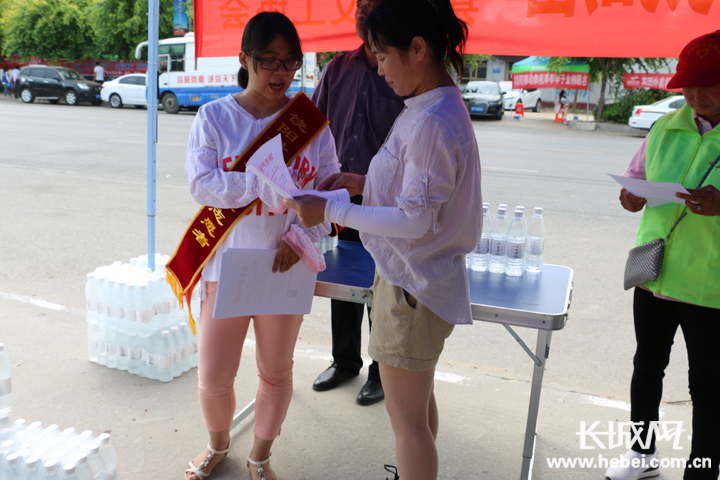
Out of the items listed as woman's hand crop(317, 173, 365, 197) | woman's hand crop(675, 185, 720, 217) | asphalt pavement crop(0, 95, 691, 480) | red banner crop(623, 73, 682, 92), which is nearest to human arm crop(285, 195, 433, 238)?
asphalt pavement crop(0, 95, 691, 480)

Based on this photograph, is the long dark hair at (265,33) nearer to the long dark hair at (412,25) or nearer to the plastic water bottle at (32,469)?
the long dark hair at (412,25)

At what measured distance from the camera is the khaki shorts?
5.25 ft

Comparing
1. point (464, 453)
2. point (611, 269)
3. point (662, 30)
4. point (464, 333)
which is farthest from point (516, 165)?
point (464, 453)

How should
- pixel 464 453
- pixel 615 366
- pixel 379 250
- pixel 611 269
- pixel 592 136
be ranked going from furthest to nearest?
pixel 592 136 → pixel 611 269 → pixel 615 366 → pixel 464 453 → pixel 379 250

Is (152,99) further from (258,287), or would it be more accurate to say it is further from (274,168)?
(274,168)

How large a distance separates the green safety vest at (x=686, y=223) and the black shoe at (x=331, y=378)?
1.65 metres

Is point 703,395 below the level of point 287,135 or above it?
below

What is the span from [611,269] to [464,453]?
10.0 ft

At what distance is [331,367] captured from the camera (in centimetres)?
310

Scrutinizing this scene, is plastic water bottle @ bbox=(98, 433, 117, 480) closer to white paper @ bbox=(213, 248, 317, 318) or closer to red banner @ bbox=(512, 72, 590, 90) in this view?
white paper @ bbox=(213, 248, 317, 318)

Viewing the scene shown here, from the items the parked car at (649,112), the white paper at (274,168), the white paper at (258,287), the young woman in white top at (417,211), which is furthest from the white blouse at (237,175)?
the parked car at (649,112)

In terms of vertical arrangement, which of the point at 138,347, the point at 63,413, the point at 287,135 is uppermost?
the point at 287,135

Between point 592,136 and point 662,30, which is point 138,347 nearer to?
point 662,30

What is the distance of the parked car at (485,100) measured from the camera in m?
19.2
